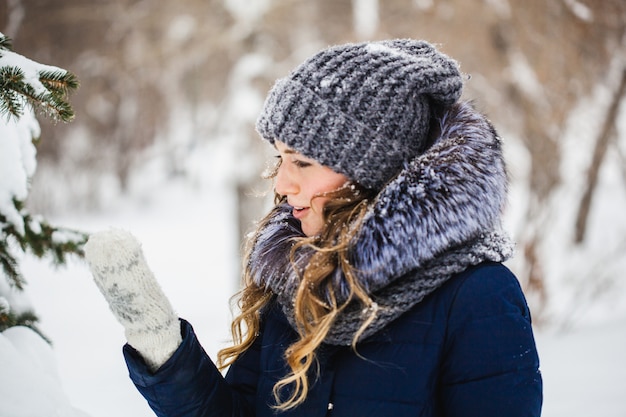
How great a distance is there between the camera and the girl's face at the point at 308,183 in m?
1.47

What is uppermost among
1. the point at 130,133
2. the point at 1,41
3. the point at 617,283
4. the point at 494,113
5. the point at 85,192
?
the point at 130,133

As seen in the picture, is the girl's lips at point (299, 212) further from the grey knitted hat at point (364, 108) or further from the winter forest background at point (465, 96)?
the winter forest background at point (465, 96)

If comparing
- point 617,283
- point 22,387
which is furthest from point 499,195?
point 617,283

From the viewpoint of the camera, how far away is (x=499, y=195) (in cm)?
138

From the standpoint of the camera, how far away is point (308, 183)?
1.48 metres

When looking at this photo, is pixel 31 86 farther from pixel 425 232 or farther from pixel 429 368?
pixel 429 368

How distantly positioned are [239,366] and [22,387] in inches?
23.0

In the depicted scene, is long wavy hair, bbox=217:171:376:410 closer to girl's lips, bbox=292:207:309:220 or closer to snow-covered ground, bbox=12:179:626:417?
girl's lips, bbox=292:207:309:220

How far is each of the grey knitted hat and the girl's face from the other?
1.3 inches

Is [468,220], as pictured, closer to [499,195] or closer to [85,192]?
[499,195]

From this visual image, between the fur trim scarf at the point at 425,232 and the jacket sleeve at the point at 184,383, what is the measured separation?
0.94 feet

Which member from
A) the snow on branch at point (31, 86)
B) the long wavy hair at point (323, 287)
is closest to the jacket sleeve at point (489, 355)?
the long wavy hair at point (323, 287)

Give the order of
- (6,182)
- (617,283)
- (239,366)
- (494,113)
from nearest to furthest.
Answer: (239,366) < (6,182) < (617,283) < (494,113)

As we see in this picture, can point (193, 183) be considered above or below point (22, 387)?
above
